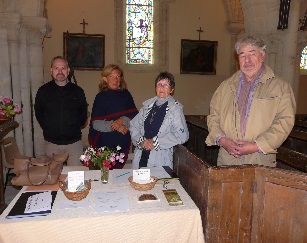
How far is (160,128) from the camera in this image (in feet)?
9.43

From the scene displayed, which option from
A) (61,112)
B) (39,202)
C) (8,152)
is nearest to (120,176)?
(39,202)

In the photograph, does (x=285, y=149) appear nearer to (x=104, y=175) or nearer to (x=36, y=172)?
(x=104, y=175)

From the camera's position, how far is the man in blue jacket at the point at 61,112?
138 inches

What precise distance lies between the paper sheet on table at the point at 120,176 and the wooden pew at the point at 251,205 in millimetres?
720

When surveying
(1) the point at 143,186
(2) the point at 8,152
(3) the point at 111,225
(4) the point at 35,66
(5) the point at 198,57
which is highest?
(5) the point at 198,57

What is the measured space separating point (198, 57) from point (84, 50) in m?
3.55

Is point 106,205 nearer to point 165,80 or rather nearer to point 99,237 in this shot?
point 99,237

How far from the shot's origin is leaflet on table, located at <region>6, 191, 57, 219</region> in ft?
6.10

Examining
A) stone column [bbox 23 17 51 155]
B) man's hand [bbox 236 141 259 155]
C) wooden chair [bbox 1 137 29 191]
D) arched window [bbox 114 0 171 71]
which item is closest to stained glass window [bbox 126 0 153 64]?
arched window [bbox 114 0 171 71]

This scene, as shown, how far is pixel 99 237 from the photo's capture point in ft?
6.06

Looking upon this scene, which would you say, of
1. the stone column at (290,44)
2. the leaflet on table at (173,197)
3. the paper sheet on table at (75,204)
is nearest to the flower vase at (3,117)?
the paper sheet on table at (75,204)

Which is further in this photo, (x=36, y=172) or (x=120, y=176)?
(x=120, y=176)

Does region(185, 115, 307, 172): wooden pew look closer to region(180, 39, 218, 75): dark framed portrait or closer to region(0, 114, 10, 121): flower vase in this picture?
region(0, 114, 10, 121): flower vase

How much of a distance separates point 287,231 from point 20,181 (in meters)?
1.92
